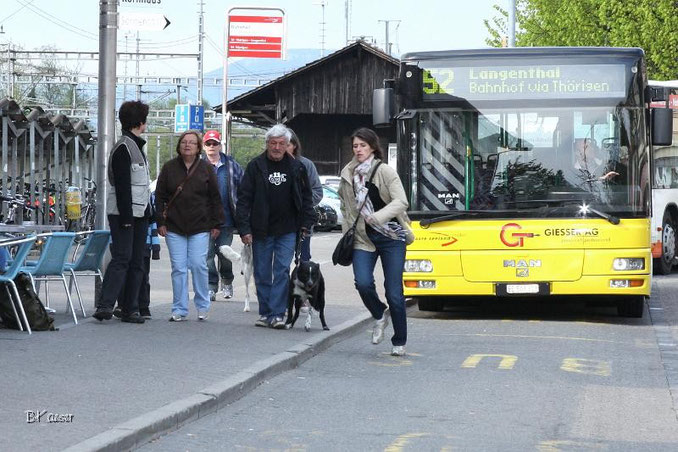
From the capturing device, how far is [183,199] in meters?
13.4

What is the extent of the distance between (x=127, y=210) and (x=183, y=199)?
0.82m

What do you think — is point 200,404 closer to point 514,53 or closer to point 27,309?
point 27,309

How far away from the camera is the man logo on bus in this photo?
49.4 feet

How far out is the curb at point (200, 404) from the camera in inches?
276

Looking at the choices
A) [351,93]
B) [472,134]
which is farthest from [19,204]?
[351,93]

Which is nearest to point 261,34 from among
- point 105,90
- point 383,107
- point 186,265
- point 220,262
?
point 220,262

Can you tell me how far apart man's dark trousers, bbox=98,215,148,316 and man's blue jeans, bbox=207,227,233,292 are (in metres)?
2.21

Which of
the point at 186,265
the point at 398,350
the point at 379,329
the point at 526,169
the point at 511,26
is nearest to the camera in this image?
the point at 398,350

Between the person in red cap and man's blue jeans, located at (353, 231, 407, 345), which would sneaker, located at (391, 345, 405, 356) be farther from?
the person in red cap

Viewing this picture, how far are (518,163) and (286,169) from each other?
3.40m

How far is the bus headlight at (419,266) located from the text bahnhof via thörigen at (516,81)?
2037mm

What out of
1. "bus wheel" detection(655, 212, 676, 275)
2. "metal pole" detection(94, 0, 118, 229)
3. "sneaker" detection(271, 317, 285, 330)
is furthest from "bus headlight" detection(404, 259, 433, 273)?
"bus wheel" detection(655, 212, 676, 275)

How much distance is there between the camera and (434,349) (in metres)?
12.6

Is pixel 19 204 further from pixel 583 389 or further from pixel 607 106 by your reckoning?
pixel 583 389
